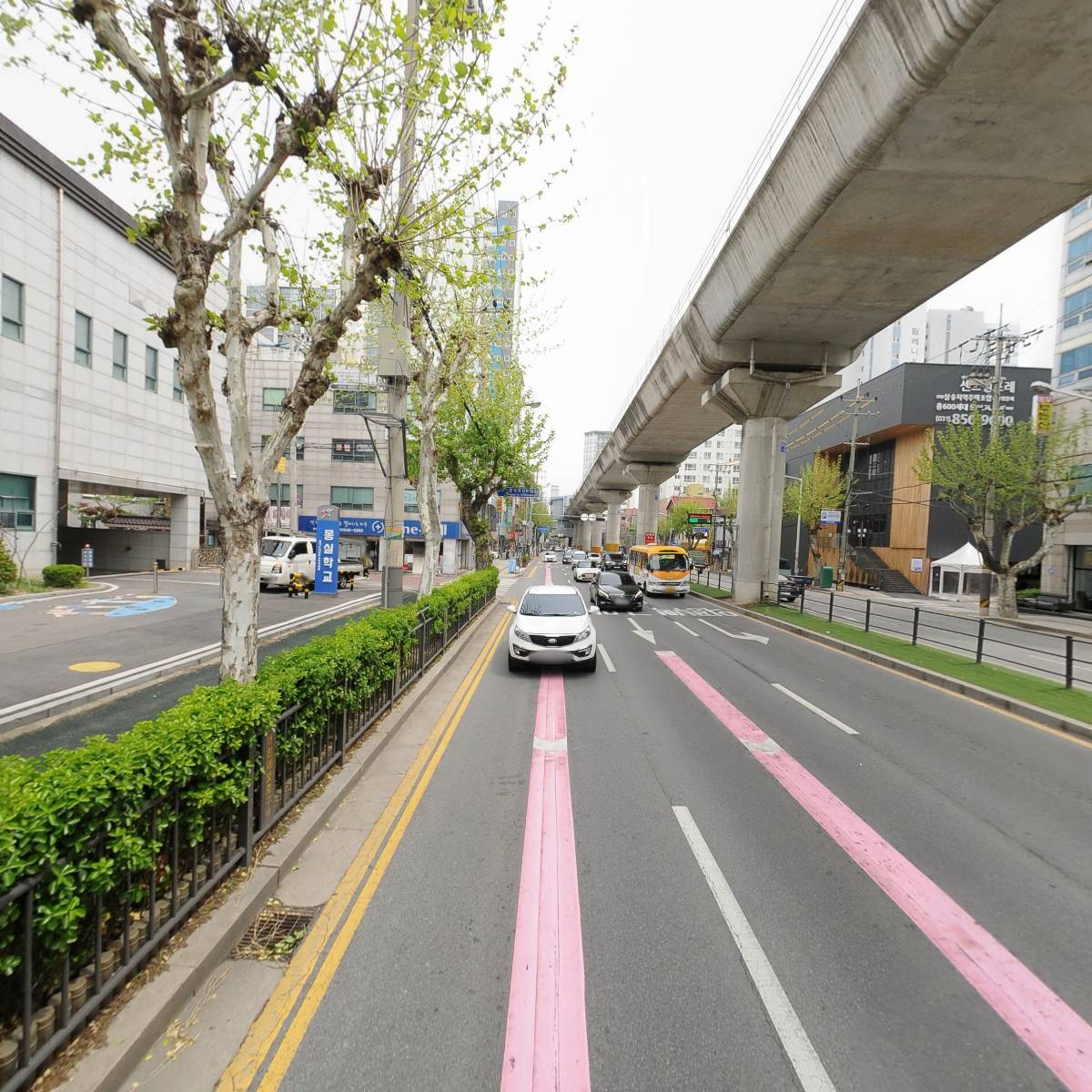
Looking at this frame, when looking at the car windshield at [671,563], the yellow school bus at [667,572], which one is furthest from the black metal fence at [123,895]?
the car windshield at [671,563]

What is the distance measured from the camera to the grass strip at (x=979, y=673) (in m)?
9.88

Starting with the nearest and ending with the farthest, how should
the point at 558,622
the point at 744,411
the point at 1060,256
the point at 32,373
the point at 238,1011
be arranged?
the point at 238,1011, the point at 558,622, the point at 32,373, the point at 744,411, the point at 1060,256

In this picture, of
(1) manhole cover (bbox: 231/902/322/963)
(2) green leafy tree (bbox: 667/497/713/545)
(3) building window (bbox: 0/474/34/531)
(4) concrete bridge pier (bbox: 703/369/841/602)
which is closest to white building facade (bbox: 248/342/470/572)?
(3) building window (bbox: 0/474/34/531)

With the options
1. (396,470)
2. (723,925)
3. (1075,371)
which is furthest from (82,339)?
(1075,371)

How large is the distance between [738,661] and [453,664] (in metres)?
6.20

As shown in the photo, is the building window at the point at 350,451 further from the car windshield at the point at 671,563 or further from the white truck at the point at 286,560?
the car windshield at the point at 671,563

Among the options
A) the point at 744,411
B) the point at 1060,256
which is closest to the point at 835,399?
the point at 1060,256

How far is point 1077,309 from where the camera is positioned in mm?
35031

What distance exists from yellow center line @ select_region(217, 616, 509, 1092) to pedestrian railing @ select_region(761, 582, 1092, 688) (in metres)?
10.7

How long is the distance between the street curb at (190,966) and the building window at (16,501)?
22457mm

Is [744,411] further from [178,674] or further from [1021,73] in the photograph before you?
[178,674]

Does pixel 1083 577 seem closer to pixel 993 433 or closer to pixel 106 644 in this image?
pixel 993 433

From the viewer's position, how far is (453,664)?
12.9 m

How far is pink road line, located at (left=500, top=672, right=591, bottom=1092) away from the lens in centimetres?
293
